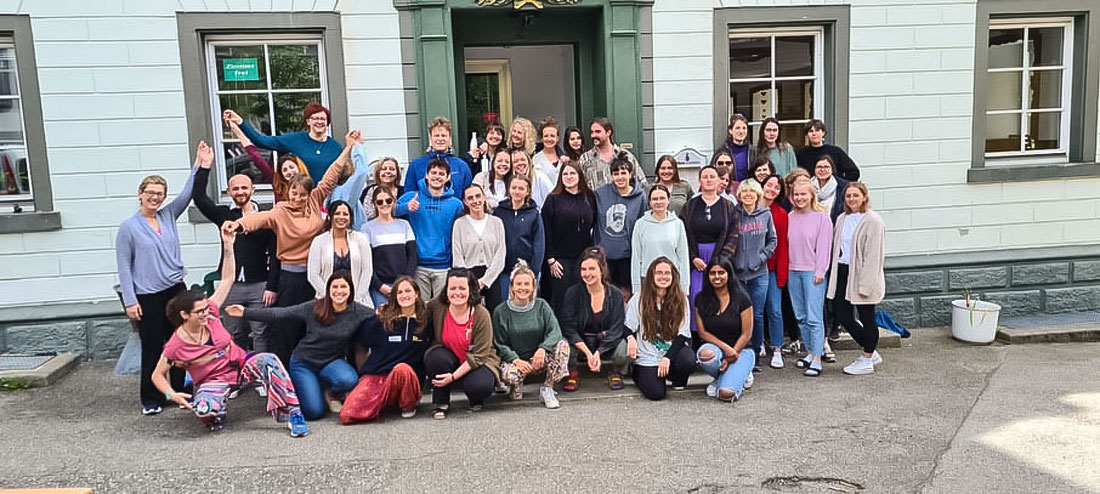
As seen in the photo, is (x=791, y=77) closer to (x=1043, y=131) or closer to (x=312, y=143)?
(x=1043, y=131)

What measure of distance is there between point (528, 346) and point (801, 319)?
220 centimetres

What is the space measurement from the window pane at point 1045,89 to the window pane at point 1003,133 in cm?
27

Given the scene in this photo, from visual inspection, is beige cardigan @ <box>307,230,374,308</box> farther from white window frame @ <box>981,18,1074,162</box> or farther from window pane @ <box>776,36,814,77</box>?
white window frame @ <box>981,18,1074,162</box>

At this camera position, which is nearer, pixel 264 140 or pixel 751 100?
pixel 264 140

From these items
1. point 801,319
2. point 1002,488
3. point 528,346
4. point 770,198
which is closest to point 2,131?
point 528,346

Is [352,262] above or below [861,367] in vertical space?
above

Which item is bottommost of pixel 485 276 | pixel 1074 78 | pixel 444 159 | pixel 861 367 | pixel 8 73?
pixel 861 367

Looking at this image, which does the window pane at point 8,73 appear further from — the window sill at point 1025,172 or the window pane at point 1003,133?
the window pane at point 1003,133

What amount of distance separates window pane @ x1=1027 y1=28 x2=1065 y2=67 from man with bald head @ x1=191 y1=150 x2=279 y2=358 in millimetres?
7288

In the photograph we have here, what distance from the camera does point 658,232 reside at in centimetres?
542

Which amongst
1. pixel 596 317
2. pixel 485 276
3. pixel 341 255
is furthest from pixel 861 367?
pixel 341 255

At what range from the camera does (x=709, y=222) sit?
18.5ft

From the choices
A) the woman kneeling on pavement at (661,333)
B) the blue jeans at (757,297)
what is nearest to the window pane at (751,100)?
the blue jeans at (757,297)

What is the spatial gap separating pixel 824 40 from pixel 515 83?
120 inches
